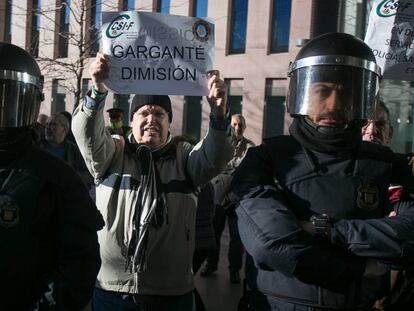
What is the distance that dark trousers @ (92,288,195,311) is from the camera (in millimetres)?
2500

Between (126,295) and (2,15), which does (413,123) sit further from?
(2,15)

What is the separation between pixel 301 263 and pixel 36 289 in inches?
37.7

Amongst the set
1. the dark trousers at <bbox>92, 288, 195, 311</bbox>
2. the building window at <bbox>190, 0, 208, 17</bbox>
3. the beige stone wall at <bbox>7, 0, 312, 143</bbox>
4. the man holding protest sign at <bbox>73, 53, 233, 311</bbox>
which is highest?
the building window at <bbox>190, 0, 208, 17</bbox>

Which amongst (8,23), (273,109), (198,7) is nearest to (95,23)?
(198,7)

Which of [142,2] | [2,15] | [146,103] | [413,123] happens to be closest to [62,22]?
[142,2]

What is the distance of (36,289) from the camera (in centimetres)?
181

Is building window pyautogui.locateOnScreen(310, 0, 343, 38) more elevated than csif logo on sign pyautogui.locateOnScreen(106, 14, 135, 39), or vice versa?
building window pyautogui.locateOnScreen(310, 0, 343, 38)

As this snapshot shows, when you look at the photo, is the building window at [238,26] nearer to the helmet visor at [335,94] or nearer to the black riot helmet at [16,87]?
the helmet visor at [335,94]

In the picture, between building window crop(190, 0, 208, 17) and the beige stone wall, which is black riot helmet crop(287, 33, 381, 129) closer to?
the beige stone wall

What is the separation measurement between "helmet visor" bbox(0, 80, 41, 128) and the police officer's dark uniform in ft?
2.81

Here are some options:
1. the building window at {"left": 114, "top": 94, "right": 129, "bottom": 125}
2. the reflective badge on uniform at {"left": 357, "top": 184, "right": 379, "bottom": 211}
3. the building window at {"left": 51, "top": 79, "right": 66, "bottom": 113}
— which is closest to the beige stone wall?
the building window at {"left": 114, "top": 94, "right": 129, "bottom": 125}

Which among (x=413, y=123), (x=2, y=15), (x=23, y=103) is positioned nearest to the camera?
(x=23, y=103)

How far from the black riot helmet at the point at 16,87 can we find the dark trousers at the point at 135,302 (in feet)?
3.46

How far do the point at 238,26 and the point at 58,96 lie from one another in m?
7.79
